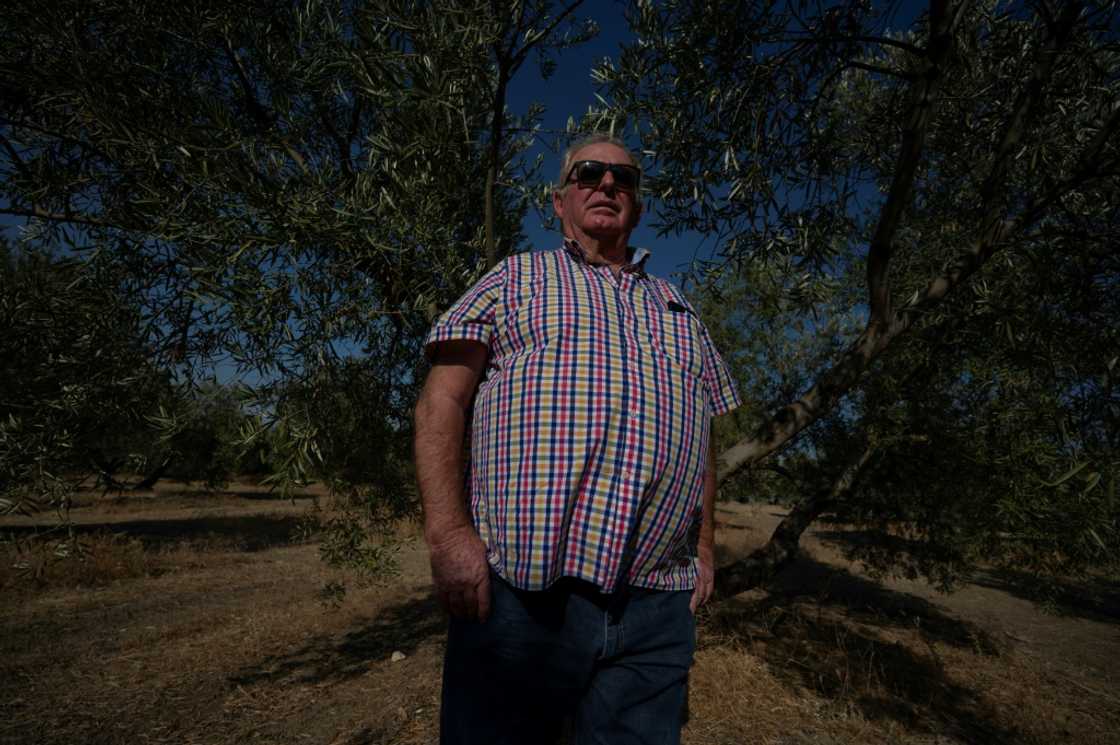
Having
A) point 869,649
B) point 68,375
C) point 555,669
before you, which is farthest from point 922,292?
point 869,649

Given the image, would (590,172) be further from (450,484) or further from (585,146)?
(450,484)

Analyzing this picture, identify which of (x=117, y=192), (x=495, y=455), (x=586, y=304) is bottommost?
(x=495, y=455)

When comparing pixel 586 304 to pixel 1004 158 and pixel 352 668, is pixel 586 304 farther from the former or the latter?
pixel 352 668

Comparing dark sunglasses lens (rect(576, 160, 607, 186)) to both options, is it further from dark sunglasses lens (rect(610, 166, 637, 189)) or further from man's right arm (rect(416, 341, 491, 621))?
man's right arm (rect(416, 341, 491, 621))

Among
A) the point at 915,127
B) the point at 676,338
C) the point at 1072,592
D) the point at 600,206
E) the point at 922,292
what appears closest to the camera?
the point at 676,338

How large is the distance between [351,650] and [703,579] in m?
8.02

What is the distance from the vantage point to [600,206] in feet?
7.89

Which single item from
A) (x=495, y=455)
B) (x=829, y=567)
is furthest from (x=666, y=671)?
(x=829, y=567)

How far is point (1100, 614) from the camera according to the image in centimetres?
1476

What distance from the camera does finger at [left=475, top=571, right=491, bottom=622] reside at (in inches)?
66.6

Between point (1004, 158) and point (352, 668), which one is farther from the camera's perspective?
point (352, 668)

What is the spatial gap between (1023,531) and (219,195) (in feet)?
23.9

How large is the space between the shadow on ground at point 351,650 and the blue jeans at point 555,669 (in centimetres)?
663

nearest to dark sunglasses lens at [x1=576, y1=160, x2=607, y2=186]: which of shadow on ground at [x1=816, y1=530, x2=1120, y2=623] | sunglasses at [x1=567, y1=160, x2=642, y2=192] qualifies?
sunglasses at [x1=567, y1=160, x2=642, y2=192]
